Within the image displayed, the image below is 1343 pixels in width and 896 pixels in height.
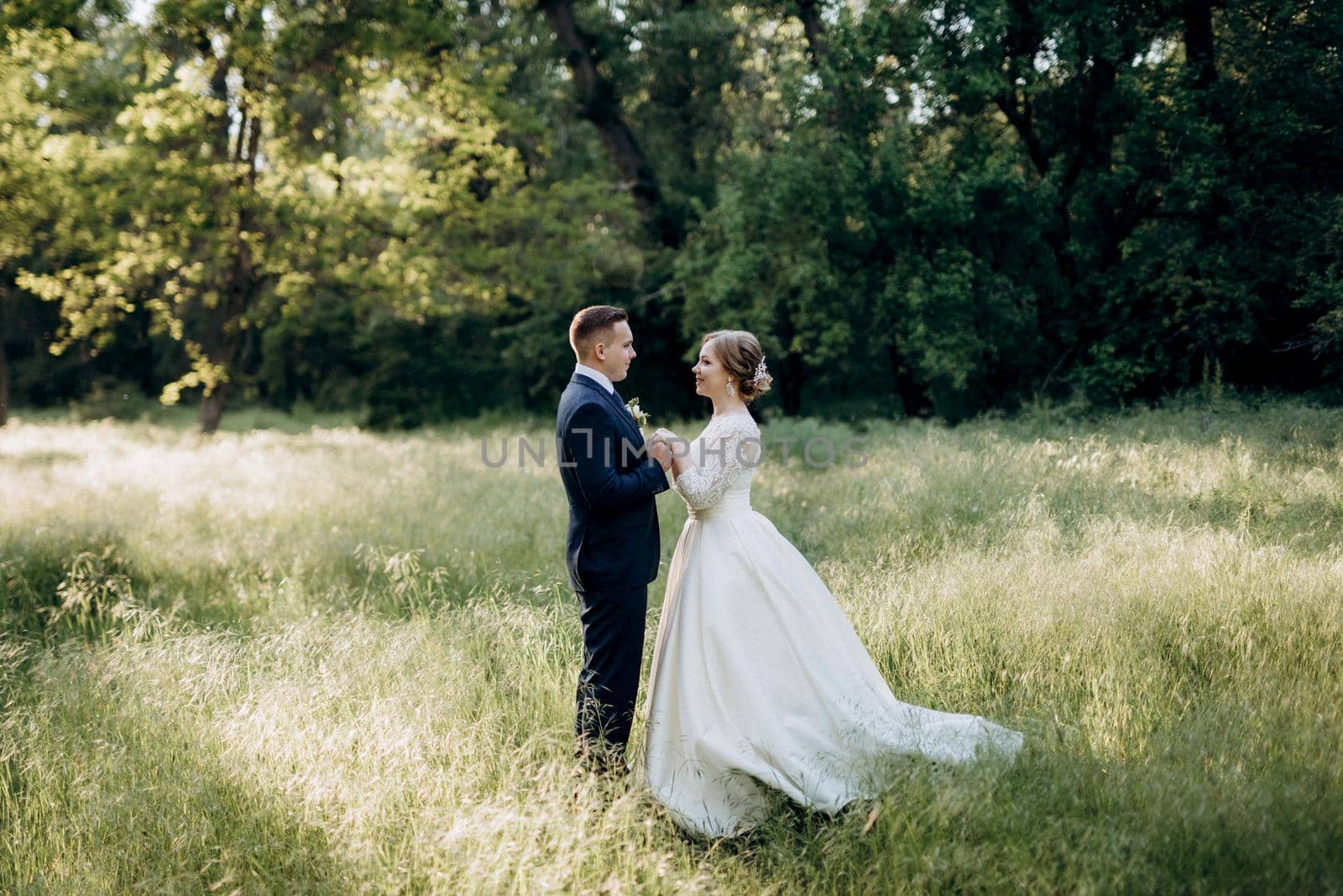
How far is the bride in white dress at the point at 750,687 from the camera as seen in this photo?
3939 mm

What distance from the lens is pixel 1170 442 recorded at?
10117mm

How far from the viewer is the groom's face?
4.05m

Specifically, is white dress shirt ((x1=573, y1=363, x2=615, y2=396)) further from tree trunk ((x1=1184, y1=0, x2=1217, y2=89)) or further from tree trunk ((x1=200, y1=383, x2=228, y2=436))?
tree trunk ((x1=200, y1=383, x2=228, y2=436))

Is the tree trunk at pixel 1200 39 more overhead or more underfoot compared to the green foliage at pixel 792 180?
more overhead

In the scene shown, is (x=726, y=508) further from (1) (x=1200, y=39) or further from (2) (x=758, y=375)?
(1) (x=1200, y=39)

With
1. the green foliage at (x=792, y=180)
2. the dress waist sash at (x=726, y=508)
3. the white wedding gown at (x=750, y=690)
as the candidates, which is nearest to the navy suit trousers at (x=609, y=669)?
the white wedding gown at (x=750, y=690)

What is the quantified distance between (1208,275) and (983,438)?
Answer: 24.7 feet

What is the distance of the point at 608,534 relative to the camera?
13.2 ft

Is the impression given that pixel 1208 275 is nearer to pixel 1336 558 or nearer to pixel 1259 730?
pixel 1336 558

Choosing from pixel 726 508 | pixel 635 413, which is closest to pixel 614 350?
pixel 635 413

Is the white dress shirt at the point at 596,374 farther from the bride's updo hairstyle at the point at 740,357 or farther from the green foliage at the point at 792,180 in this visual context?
the green foliage at the point at 792,180

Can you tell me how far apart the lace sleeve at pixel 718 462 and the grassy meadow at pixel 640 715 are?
1.33 meters

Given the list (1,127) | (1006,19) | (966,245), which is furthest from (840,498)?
(1,127)

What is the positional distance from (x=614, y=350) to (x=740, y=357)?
2.17 feet
